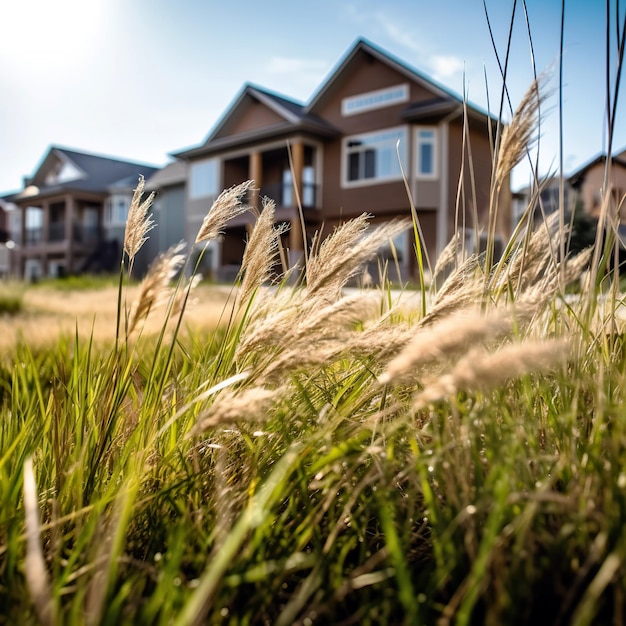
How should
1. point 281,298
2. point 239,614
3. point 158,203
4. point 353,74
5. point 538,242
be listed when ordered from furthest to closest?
point 158,203 → point 353,74 → point 281,298 → point 538,242 → point 239,614

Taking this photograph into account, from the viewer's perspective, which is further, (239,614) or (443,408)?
(443,408)

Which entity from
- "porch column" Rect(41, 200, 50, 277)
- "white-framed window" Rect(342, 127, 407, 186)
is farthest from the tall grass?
"porch column" Rect(41, 200, 50, 277)

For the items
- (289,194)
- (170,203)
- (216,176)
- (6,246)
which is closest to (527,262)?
(289,194)

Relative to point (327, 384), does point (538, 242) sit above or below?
above

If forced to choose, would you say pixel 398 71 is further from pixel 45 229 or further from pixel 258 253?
pixel 45 229

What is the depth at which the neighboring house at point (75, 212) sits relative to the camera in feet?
94.9

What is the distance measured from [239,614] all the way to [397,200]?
57.1 ft

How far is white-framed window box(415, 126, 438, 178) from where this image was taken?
1745cm

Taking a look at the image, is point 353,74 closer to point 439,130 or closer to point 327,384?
point 439,130

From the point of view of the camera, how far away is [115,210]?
2984 centimetres

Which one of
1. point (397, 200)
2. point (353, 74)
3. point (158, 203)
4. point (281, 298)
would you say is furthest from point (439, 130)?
point (281, 298)

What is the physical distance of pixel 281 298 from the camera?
1870 millimetres

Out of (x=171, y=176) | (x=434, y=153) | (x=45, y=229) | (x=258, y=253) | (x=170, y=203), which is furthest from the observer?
(x=45, y=229)

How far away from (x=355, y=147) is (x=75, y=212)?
1683cm
